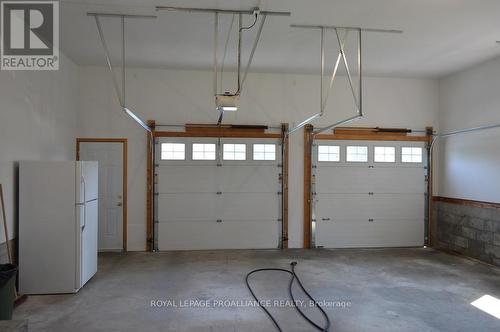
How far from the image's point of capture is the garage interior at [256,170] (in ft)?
12.3

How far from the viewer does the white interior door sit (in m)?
5.96

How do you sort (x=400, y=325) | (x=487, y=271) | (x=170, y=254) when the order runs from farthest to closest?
(x=170, y=254) → (x=487, y=271) → (x=400, y=325)

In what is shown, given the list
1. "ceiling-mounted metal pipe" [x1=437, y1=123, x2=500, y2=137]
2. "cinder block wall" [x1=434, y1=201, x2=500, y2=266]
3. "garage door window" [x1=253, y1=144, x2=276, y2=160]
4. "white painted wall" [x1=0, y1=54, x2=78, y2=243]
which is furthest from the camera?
"garage door window" [x1=253, y1=144, x2=276, y2=160]

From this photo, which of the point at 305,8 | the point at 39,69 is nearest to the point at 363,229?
the point at 305,8

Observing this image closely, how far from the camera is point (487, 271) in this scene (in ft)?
16.6

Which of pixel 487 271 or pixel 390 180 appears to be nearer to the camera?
pixel 487 271

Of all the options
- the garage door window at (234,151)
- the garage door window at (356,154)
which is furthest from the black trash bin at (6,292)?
the garage door window at (356,154)

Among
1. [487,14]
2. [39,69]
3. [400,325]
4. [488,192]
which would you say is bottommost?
[400,325]

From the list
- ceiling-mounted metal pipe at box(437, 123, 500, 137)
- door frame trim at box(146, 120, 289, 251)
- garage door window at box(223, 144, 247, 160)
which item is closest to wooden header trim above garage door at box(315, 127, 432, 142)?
ceiling-mounted metal pipe at box(437, 123, 500, 137)

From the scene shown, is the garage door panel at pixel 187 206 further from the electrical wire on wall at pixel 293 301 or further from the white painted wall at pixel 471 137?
the white painted wall at pixel 471 137

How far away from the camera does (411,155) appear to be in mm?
6656

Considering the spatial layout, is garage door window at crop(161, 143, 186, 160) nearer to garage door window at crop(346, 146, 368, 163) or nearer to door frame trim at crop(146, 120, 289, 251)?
door frame trim at crop(146, 120, 289, 251)

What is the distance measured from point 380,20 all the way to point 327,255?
3769mm

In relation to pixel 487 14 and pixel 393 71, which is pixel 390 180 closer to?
pixel 393 71
